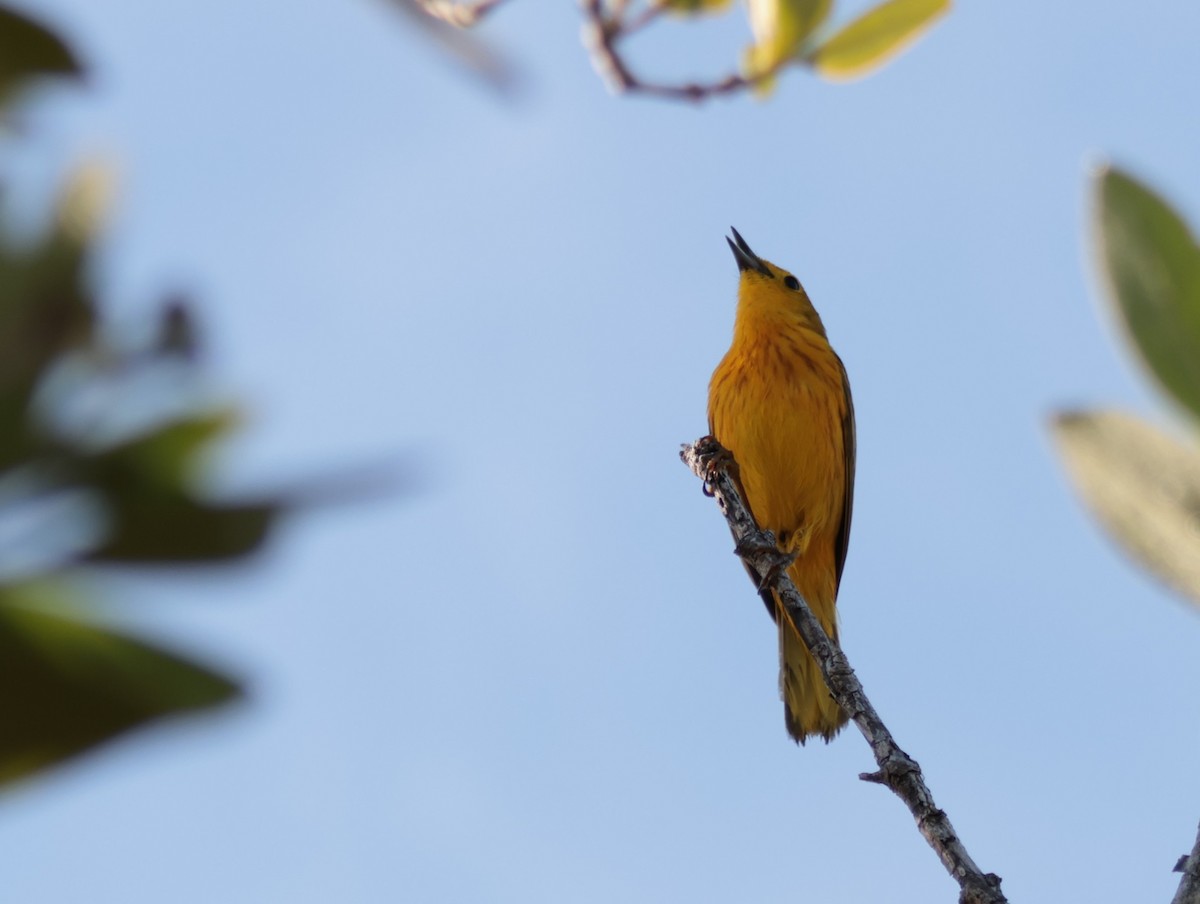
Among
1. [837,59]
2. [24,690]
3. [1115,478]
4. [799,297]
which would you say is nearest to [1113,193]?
[1115,478]

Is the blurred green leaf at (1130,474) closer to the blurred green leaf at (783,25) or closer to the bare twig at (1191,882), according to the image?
the blurred green leaf at (783,25)

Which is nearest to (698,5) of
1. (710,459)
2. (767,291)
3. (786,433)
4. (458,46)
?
(458,46)

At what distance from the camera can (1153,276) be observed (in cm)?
84

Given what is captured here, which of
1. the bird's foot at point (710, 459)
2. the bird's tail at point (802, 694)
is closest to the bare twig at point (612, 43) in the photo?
the bird's foot at point (710, 459)

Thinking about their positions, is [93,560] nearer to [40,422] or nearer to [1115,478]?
[40,422]

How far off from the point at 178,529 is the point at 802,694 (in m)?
6.69

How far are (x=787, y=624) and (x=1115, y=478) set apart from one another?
6.51 metres

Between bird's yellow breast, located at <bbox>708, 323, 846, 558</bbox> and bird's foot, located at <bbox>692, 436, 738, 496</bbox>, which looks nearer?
bird's foot, located at <bbox>692, 436, 738, 496</bbox>

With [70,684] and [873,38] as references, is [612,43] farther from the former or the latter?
[70,684]

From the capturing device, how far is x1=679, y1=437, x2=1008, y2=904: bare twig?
326cm

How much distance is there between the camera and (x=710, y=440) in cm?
660

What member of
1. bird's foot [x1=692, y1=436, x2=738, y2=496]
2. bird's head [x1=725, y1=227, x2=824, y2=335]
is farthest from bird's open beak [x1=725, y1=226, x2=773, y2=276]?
bird's foot [x1=692, y1=436, x2=738, y2=496]

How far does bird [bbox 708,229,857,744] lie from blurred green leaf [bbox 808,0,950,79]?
17.8ft

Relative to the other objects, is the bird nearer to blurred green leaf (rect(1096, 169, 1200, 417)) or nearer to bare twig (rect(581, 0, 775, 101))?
bare twig (rect(581, 0, 775, 101))
